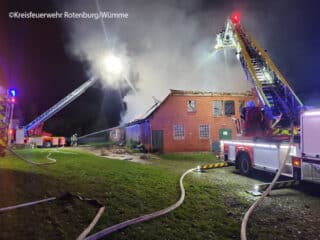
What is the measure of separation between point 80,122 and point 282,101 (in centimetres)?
4895

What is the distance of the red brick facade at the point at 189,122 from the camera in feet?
76.2

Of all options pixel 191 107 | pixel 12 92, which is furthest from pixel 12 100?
pixel 191 107

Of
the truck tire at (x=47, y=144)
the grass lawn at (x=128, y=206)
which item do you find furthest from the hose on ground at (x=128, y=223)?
the truck tire at (x=47, y=144)

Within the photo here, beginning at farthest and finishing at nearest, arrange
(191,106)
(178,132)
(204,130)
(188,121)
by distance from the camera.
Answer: (204,130) < (191,106) < (188,121) < (178,132)

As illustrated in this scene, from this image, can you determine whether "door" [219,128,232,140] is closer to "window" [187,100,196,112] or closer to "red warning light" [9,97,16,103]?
"window" [187,100,196,112]

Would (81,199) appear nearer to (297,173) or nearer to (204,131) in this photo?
(297,173)

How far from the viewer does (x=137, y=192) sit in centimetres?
735

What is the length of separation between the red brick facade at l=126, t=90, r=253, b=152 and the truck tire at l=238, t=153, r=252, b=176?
12529 mm

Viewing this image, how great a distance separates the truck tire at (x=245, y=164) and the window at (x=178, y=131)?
1258 cm

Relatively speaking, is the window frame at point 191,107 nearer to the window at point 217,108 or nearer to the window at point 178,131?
the window at point 178,131

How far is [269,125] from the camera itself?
10.3 m

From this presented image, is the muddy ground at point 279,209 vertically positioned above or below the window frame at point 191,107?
below

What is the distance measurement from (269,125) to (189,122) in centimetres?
1374

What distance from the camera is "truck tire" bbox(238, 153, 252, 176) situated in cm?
1038
